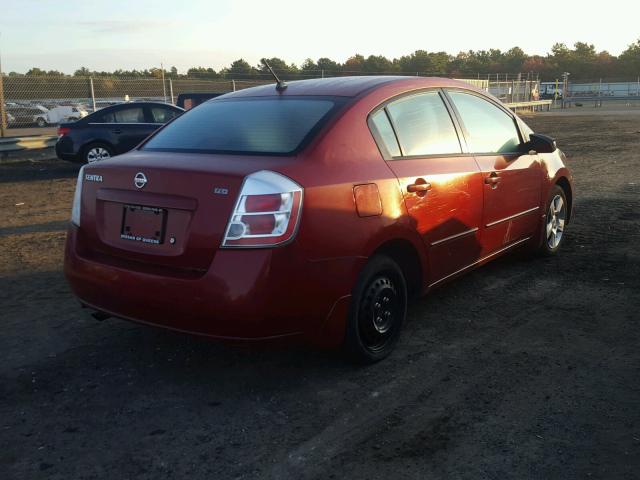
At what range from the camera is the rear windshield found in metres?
3.55

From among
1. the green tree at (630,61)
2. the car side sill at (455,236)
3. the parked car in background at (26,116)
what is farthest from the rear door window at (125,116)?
the green tree at (630,61)

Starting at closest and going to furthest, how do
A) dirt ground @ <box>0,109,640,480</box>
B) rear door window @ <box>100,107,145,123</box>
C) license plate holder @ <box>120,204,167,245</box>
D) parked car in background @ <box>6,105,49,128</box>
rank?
dirt ground @ <box>0,109,640,480</box> < license plate holder @ <box>120,204,167,245</box> < rear door window @ <box>100,107,145,123</box> < parked car in background @ <box>6,105,49,128</box>

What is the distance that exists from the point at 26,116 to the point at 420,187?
1717 centimetres

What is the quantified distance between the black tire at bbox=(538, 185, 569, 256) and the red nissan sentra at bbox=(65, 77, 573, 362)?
129 cm

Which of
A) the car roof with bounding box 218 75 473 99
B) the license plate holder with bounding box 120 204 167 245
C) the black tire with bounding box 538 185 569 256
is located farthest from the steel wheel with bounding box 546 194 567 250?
the license plate holder with bounding box 120 204 167 245

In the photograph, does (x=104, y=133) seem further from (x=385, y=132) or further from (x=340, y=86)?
(x=385, y=132)

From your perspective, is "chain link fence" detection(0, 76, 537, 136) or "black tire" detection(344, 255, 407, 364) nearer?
"black tire" detection(344, 255, 407, 364)

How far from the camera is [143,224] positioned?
3.29m

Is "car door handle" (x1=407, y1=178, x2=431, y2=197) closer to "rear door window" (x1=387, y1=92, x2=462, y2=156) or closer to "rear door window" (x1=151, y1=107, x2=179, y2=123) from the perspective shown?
"rear door window" (x1=387, y1=92, x2=462, y2=156)

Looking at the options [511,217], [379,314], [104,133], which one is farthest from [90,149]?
[379,314]

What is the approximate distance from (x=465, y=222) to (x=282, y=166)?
1680 mm

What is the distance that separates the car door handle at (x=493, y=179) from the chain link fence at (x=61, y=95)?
51.3 ft

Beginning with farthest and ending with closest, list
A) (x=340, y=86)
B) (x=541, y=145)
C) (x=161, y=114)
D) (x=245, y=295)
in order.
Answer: (x=161, y=114) → (x=541, y=145) → (x=340, y=86) → (x=245, y=295)

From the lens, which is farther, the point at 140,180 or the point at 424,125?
the point at 424,125
